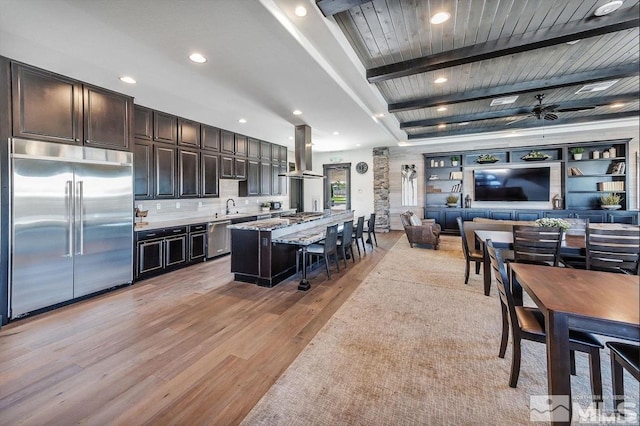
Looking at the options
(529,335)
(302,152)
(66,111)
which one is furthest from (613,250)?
(66,111)

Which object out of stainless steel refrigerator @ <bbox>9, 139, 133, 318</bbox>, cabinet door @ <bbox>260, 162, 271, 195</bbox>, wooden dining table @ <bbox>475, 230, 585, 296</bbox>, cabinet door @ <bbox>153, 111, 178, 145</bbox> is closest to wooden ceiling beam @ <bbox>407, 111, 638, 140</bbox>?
wooden dining table @ <bbox>475, 230, 585, 296</bbox>

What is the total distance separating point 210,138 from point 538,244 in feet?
17.9

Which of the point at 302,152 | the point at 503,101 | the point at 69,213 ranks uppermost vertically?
the point at 503,101

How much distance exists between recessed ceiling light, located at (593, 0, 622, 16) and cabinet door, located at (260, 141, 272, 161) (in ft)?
19.6

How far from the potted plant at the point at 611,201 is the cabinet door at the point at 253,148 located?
7958 millimetres

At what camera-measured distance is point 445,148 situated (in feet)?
26.7

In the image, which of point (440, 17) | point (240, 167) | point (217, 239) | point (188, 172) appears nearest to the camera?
point (440, 17)

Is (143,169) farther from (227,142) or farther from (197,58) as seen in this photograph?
(197,58)

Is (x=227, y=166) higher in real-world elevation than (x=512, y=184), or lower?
higher

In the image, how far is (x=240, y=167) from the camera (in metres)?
6.25

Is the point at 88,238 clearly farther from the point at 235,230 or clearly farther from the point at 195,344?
the point at 195,344

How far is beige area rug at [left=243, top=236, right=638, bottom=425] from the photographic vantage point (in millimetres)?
1559

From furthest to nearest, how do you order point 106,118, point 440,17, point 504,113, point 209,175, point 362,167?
point 362,167 → point 504,113 → point 209,175 → point 106,118 → point 440,17

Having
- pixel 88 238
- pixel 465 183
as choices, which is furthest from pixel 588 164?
pixel 88 238
